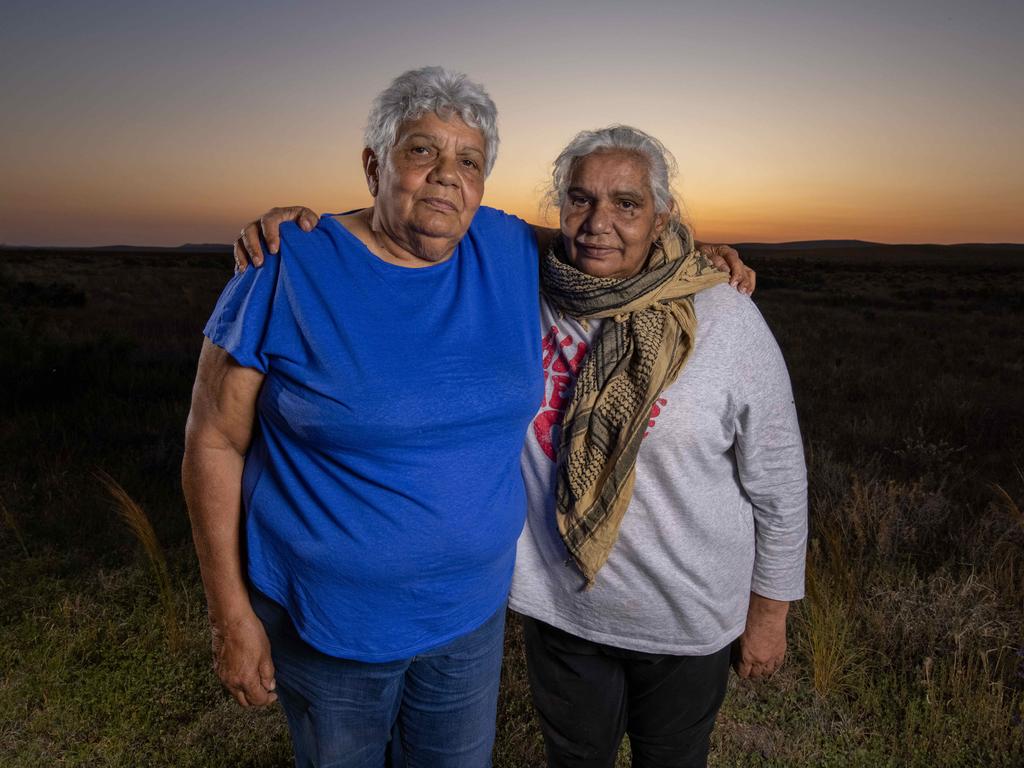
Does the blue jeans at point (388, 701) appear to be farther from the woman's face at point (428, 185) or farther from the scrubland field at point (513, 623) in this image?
the scrubland field at point (513, 623)

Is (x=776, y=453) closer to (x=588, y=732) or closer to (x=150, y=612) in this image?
(x=588, y=732)

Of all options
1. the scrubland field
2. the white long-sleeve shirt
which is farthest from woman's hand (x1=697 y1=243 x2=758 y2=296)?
the scrubland field

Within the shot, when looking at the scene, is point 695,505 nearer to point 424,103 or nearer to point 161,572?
point 424,103

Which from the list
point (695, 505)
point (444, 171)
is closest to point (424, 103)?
point (444, 171)

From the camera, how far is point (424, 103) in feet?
5.75

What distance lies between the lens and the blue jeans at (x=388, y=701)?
182 cm

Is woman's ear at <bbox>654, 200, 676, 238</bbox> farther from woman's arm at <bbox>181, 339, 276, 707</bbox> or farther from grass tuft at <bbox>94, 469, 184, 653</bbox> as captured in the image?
grass tuft at <bbox>94, 469, 184, 653</bbox>

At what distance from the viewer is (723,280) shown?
1.99 metres

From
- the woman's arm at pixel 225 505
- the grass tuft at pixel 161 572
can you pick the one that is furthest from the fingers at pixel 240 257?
the grass tuft at pixel 161 572

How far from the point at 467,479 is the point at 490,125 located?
36.0 inches

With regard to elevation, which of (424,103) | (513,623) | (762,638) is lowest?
(513,623)

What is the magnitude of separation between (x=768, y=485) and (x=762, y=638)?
0.54 m

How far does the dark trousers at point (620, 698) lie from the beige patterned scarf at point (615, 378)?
1.11 ft

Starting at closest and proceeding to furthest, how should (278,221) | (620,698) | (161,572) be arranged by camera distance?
(278,221) < (620,698) < (161,572)
